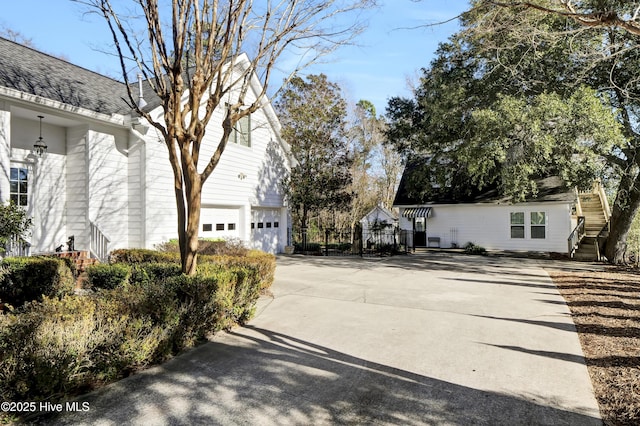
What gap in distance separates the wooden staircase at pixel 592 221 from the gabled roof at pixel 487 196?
1.81m

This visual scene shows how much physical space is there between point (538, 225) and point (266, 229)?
14.0 meters

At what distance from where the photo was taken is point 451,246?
2108 cm

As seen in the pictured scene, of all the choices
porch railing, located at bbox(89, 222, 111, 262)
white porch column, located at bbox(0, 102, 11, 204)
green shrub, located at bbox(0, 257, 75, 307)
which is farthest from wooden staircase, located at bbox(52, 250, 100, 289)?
white porch column, located at bbox(0, 102, 11, 204)

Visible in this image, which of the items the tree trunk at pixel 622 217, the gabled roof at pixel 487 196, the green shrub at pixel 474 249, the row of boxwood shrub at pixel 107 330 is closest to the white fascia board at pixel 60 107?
the row of boxwood shrub at pixel 107 330

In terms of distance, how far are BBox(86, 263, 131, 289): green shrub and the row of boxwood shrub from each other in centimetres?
240

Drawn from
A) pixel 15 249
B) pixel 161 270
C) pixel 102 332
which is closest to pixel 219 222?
pixel 15 249

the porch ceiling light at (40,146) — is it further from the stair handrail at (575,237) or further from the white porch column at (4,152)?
the stair handrail at (575,237)

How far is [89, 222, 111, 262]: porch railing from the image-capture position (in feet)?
32.2

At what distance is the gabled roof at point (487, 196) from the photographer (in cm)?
1812

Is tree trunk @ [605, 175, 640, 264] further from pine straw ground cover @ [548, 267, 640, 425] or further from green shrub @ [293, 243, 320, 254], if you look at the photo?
green shrub @ [293, 243, 320, 254]

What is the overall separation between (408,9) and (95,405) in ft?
22.8

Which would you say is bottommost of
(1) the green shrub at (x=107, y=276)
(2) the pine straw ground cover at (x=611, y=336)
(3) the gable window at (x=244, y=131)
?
(2) the pine straw ground cover at (x=611, y=336)

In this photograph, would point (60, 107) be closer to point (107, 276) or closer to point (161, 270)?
point (107, 276)

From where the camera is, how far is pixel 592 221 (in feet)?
66.5
